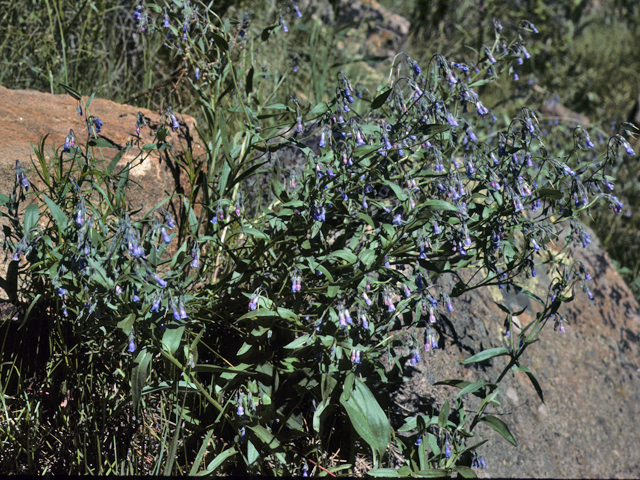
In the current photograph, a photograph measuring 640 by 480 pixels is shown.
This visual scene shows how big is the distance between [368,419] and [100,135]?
1.74 meters

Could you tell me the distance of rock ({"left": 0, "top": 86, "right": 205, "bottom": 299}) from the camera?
102 inches

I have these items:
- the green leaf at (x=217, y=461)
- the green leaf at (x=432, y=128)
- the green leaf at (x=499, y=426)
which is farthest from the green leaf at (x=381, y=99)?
the green leaf at (x=217, y=461)

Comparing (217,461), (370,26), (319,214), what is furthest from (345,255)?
(370,26)

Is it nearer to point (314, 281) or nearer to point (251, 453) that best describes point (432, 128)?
point (314, 281)

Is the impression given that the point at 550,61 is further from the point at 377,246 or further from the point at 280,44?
the point at 377,246

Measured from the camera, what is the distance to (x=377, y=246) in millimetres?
2006

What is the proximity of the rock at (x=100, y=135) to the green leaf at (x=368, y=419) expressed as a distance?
113cm

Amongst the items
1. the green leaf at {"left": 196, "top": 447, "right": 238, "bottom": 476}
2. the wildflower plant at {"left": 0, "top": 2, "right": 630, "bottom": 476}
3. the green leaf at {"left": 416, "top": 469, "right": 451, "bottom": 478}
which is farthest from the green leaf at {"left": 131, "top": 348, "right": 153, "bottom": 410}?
the green leaf at {"left": 416, "top": 469, "right": 451, "bottom": 478}

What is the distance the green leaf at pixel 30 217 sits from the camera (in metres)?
1.81

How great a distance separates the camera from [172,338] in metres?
1.81

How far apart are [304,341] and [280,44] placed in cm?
334

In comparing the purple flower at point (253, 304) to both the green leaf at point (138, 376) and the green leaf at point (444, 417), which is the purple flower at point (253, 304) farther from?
the green leaf at point (444, 417)

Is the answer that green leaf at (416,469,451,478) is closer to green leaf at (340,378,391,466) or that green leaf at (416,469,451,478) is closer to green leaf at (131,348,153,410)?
green leaf at (340,378,391,466)

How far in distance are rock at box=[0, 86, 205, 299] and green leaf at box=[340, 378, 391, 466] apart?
3.72 ft
